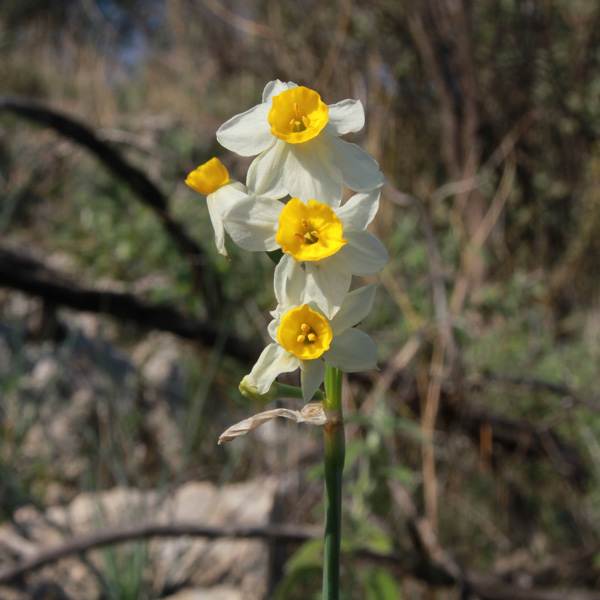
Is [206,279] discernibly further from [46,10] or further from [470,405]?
[46,10]

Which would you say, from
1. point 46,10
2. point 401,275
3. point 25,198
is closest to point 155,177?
point 25,198

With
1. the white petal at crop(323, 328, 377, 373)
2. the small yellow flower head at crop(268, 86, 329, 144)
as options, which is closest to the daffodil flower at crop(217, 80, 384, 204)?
the small yellow flower head at crop(268, 86, 329, 144)

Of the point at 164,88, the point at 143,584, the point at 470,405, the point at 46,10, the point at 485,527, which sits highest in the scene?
the point at 46,10

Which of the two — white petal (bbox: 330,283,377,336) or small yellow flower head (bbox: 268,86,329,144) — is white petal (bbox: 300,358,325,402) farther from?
small yellow flower head (bbox: 268,86,329,144)

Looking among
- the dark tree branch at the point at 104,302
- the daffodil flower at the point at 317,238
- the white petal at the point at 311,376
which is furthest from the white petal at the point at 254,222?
the dark tree branch at the point at 104,302

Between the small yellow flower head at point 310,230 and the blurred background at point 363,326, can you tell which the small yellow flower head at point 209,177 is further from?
the blurred background at point 363,326

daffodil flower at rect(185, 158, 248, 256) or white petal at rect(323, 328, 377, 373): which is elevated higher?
daffodil flower at rect(185, 158, 248, 256)

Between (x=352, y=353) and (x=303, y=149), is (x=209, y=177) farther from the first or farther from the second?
(x=352, y=353)
